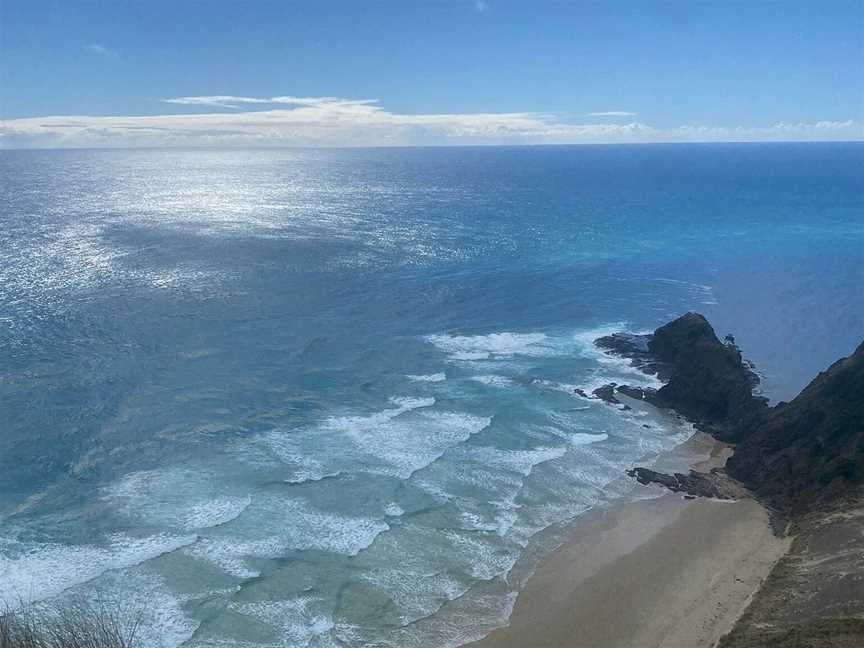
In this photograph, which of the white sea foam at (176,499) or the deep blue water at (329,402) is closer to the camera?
the deep blue water at (329,402)

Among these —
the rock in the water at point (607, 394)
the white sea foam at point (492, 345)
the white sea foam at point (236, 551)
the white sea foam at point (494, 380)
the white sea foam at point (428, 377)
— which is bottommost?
the white sea foam at point (236, 551)

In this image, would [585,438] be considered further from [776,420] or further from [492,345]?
[492,345]

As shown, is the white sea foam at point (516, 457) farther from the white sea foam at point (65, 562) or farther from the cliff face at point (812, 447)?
the white sea foam at point (65, 562)

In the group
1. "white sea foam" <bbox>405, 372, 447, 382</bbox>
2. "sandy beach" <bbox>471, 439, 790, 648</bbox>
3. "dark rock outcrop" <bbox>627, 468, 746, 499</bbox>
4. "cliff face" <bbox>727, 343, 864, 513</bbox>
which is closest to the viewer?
"sandy beach" <bbox>471, 439, 790, 648</bbox>

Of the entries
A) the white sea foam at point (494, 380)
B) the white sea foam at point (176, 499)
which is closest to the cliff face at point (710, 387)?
the white sea foam at point (494, 380)

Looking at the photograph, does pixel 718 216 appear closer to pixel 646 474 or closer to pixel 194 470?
pixel 646 474

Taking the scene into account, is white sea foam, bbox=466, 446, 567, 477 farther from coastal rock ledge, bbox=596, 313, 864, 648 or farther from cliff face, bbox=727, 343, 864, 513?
cliff face, bbox=727, 343, 864, 513

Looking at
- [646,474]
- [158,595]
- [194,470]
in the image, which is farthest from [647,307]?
[158,595]

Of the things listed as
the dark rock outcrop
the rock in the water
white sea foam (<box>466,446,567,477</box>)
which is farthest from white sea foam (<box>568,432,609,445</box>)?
the rock in the water

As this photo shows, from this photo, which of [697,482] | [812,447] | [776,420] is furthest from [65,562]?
[776,420]
